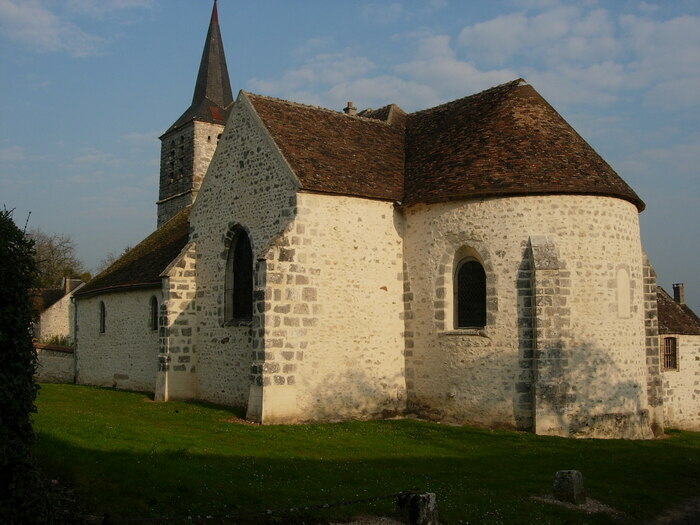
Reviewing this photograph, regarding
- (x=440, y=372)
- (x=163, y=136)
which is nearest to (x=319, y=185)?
(x=440, y=372)

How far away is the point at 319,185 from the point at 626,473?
914 cm

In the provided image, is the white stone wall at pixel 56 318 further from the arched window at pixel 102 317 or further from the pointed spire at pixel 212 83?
the arched window at pixel 102 317

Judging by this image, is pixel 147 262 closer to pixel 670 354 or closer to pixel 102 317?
pixel 102 317

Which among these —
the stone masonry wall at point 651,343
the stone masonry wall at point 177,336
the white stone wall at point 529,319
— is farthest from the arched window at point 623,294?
the stone masonry wall at point 177,336

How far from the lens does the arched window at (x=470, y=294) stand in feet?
57.4

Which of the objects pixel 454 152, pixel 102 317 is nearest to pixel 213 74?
pixel 102 317

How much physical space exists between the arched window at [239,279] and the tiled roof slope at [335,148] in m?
2.93

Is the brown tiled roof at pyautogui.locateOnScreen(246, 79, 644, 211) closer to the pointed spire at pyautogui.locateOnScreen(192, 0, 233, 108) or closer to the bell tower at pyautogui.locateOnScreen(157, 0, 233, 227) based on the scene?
the bell tower at pyautogui.locateOnScreen(157, 0, 233, 227)

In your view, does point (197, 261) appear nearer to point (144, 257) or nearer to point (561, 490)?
point (144, 257)

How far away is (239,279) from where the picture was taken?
1964 cm

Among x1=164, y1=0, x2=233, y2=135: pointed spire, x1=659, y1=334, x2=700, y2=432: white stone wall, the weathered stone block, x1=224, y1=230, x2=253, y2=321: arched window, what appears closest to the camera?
the weathered stone block

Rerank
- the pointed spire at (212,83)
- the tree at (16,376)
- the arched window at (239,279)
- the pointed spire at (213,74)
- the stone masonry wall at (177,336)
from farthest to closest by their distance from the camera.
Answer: the pointed spire at (213,74) < the pointed spire at (212,83) < the stone masonry wall at (177,336) < the arched window at (239,279) < the tree at (16,376)

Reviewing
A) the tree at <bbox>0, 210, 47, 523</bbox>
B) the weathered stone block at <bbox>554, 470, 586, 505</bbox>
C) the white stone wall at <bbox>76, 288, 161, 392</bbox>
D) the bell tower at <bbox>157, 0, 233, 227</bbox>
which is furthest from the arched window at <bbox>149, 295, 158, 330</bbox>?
the tree at <bbox>0, 210, 47, 523</bbox>

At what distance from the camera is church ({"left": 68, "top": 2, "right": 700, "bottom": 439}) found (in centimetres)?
1647
